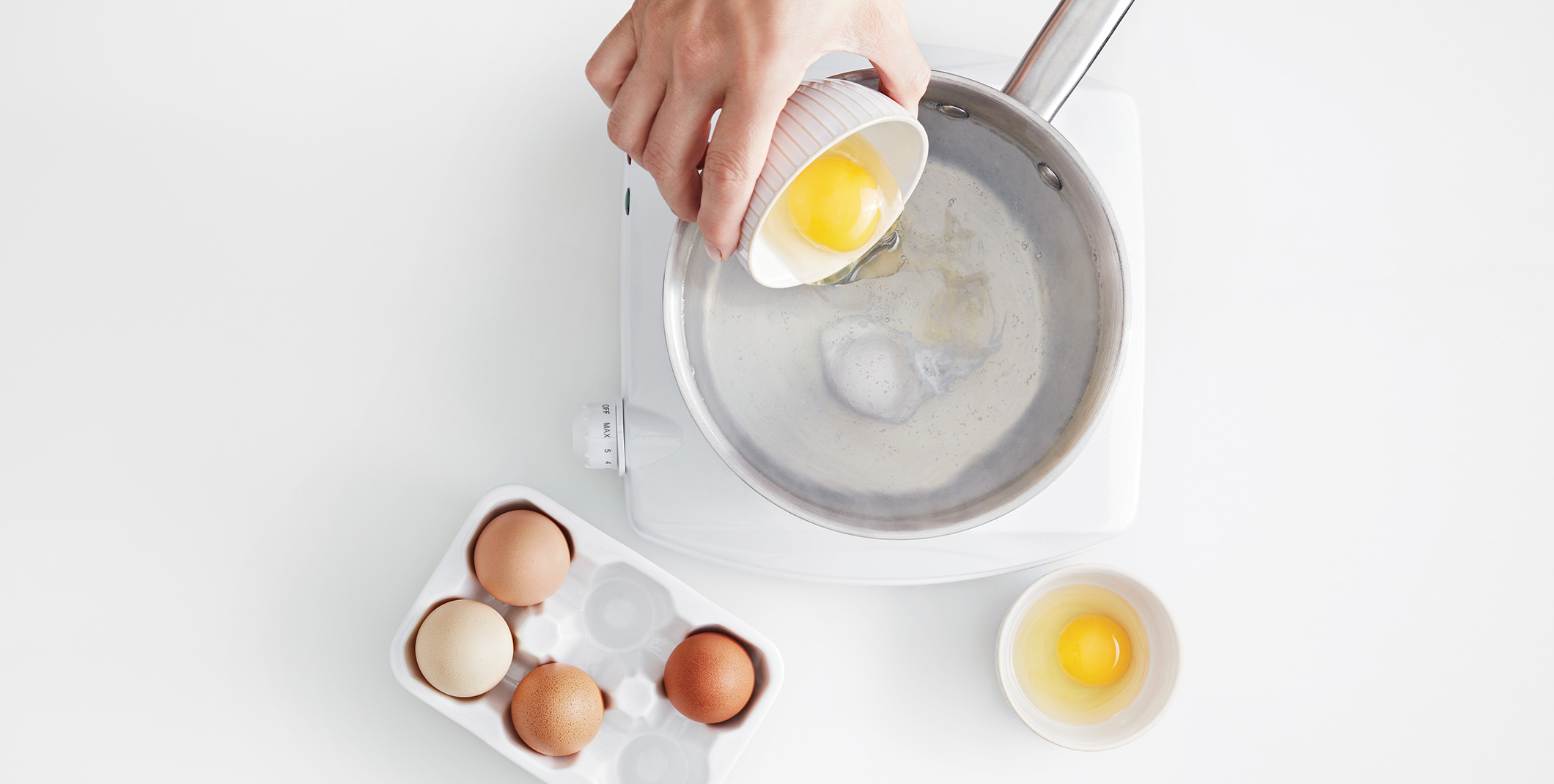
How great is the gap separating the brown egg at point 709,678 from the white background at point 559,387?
0.08 m

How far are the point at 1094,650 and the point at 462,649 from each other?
491 mm

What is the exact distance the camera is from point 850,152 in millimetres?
525

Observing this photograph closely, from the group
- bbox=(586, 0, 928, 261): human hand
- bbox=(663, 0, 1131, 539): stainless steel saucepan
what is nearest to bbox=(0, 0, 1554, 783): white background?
bbox=(663, 0, 1131, 539): stainless steel saucepan

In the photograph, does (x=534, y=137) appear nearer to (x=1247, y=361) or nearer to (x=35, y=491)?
(x=35, y=491)

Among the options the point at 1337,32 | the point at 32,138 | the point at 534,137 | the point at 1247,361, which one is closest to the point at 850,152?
the point at 534,137

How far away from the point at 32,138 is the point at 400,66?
0.32m

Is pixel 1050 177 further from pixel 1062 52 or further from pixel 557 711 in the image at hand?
pixel 557 711

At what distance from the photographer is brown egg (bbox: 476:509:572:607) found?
0.63 metres

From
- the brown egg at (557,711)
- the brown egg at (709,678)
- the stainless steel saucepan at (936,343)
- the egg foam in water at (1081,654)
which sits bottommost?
the brown egg at (557,711)

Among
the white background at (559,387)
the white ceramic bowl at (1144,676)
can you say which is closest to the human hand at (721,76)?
the white background at (559,387)

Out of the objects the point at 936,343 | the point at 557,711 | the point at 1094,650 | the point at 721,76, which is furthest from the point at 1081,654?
the point at 721,76

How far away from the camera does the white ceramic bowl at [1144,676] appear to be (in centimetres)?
68

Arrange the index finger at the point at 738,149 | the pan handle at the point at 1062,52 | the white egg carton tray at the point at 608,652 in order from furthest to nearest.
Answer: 1. the white egg carton tray at the point at 608,652
2. the pan handle at the point at 1062,52
3. the index finger at the point at 738,149

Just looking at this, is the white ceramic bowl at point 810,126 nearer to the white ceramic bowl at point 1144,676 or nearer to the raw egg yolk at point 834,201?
the raw egg yolk at point 834,201
